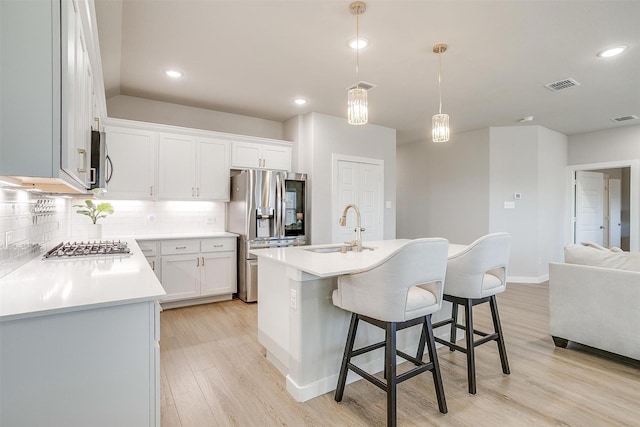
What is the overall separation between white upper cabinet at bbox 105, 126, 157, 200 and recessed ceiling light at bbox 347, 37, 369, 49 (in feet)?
8.40

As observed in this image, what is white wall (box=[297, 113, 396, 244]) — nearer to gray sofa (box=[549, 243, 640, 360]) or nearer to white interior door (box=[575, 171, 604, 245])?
gray sofa (box=[549, 243, 640, 360])

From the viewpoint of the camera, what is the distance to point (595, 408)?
79.2 inches

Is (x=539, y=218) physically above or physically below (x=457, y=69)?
below

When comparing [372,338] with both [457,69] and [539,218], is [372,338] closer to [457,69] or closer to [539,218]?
[457,69]

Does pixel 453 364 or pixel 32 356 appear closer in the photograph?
pixel 32 356

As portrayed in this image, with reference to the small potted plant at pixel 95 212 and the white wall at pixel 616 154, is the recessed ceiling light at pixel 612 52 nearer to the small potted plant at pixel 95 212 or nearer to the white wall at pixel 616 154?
the white wall at pixel 616 154

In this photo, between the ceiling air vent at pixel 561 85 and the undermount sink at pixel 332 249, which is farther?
the ceiling air vent at pixel 561 85

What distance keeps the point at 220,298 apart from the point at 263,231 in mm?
1049

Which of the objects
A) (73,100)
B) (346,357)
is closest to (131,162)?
(73,100)

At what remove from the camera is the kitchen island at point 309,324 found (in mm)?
2062

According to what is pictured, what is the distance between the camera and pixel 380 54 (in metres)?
2.99

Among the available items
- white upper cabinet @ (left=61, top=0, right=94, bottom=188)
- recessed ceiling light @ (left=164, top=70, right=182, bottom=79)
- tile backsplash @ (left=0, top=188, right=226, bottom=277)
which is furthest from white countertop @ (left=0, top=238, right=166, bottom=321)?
recessed ceiling light @ (left=164, top=70, right=182, bottom=79)

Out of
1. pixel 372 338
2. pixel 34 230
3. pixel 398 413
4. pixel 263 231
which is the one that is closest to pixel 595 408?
pixel 398 413

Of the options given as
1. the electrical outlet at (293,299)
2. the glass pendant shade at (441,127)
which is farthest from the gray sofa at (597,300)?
the electrical outlet at (293,299)
